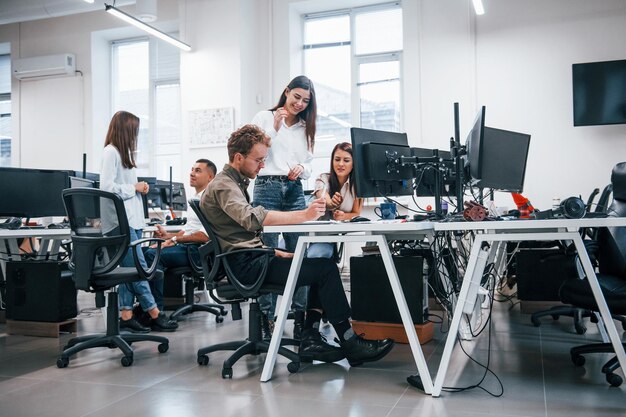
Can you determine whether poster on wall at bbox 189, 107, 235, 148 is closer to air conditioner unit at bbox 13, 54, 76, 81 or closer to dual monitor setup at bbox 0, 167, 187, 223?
air conditioner unit at bbox 13, 54, 76, 81

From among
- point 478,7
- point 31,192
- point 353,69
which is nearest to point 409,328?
point 31,192

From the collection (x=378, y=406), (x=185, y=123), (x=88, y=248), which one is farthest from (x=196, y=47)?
(x=378, y=406)

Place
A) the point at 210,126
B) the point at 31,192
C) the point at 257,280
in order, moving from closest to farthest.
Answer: the point at 257,280, the point at 31,192, the point at 210,126

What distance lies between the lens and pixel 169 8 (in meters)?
6.90

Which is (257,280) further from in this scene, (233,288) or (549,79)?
(549,79)

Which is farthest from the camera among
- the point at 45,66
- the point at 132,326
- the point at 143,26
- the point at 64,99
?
the point at 64,99

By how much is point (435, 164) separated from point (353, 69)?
405 cm

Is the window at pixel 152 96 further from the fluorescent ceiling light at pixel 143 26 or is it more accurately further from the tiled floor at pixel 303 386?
the tiled floor at pixel 303 386

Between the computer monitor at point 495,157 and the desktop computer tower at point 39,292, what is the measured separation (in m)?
2.37

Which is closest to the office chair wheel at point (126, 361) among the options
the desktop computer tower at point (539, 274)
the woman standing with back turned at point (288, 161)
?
the woman standing with back turned at point (288, 161)

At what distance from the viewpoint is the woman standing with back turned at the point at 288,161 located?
2.85 metres

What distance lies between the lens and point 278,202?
113 inches

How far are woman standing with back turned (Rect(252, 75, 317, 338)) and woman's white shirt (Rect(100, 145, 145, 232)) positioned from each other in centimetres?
74

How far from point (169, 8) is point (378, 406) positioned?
6.27 meters
